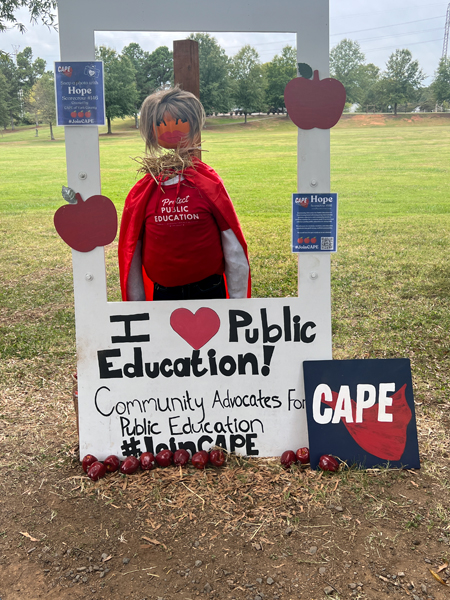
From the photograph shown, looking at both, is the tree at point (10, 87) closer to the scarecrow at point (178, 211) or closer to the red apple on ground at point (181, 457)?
the scarecrow at point (178, 211)

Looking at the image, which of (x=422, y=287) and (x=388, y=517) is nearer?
(x=388, y=517)

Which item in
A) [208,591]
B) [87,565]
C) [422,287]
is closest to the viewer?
[208,591]

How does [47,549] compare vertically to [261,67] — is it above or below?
below

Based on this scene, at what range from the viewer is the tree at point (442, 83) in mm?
11683

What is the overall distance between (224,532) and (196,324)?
954 mm

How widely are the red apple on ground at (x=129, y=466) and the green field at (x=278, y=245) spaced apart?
4.35ft

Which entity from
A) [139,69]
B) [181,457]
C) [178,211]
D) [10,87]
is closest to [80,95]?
[139,69]

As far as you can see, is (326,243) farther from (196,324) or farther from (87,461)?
(87,461)

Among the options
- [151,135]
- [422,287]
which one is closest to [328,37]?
[151,135]

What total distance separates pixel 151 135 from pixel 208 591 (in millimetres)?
1933

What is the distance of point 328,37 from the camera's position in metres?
2.39

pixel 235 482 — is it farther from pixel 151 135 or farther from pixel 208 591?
pixel 151 135

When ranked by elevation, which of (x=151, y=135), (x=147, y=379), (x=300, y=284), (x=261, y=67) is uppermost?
(x=261, y=67)

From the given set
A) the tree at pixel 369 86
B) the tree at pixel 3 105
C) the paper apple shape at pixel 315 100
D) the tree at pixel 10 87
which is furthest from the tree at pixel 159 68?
the tree at pixel 3 105
